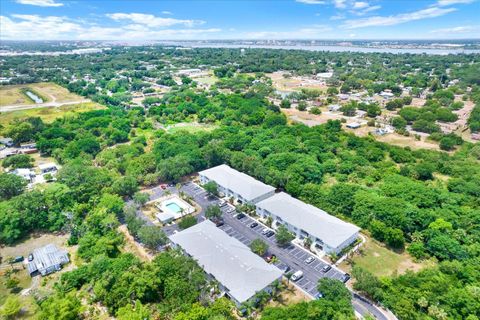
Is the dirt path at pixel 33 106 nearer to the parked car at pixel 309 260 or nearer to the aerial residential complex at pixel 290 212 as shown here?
the aerial residential complex at pixel 290 212

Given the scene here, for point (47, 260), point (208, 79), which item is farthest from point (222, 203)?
point (208, 79)

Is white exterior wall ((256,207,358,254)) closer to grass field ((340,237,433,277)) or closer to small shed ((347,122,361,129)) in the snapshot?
grass field ((340,237,433,277))

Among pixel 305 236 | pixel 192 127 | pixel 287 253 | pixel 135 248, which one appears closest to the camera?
pixel 287 253

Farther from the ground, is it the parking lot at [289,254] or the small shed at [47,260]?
the small shed at [47,260]

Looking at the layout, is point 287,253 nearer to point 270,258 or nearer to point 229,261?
point 270,258

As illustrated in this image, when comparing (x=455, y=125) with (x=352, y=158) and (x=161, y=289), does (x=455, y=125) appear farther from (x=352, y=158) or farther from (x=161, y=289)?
(x=161, y=289)

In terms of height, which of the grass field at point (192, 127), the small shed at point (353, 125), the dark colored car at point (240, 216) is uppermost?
the small shed at point (353, 125)

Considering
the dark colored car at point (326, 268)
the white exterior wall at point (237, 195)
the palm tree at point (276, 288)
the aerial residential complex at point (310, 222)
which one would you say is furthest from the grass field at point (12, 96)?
the dark colored car at point (326, 268)

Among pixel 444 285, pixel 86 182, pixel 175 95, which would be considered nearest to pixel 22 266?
pixel 86 182
